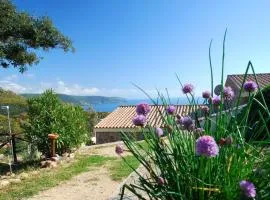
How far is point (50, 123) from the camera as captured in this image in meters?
11.9

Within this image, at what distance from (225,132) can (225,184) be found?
0.38 meters

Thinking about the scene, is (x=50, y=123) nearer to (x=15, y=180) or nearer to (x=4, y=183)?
(x=15, y=180)

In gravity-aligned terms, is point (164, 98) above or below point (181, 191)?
above

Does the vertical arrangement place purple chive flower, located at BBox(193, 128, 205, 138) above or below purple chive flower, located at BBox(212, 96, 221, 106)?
below

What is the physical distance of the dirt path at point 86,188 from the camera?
750 centimetres

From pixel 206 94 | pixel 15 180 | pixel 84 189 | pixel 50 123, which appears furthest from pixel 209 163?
pixel 50 123

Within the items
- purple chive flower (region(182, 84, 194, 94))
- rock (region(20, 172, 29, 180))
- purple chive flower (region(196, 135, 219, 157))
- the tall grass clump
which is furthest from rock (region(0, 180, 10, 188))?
purple chive flower (region(196, 135, 219, 157))

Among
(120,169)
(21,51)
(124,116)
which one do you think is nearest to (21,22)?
(21,51)

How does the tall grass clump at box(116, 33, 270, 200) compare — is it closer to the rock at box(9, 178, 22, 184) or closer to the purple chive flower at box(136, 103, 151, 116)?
the purple chive flower at box(136, 103, 151, 116)

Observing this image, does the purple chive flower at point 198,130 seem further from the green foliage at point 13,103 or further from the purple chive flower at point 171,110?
the green foliage at point 13,103

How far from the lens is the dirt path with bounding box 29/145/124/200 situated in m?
7.50

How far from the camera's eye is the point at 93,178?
917cm

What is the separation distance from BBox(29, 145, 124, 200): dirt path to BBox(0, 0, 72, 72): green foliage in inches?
198

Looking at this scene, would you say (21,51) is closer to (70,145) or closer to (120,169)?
(70,145)
